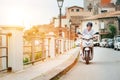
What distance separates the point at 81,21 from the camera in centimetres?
13338

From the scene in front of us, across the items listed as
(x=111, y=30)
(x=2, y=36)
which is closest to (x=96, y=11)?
(x=111, y=30)

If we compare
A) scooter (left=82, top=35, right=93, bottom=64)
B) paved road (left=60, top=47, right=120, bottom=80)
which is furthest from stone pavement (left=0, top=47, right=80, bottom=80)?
scooter (left=82, top=35, right=93, bottom=64)

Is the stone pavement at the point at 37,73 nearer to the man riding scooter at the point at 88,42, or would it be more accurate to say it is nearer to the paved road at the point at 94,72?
the paved road at the point at 94,72

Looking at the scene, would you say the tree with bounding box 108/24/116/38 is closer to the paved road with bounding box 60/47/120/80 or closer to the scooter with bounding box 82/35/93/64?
the scooter with bounding box 82/35/93/64

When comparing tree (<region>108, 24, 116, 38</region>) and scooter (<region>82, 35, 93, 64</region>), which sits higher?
tree (<region>108, 24, 116, 38</region>)

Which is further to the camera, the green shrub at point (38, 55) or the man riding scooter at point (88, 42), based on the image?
the man riding scooter at point (88, 42)

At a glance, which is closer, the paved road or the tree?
the paved road

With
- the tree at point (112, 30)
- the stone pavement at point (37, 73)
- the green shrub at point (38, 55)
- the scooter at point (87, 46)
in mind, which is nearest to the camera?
the stone pavement at point (37, 73)

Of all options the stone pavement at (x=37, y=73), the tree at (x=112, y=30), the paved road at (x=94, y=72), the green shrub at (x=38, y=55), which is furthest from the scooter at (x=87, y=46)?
the tree at (x=112, y=30)

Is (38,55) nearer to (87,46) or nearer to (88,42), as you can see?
(87,46)

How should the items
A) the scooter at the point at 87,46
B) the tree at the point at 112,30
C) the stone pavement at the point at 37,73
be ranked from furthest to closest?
the tree at the point at 112,30, the scooter at the point at 87,46, the stone pavement at the point at 37,73

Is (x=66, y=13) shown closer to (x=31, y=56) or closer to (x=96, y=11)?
(x=96, y=11)

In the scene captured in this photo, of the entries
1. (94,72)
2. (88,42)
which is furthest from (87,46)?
(94,72)

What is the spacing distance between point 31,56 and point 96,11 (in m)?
133
